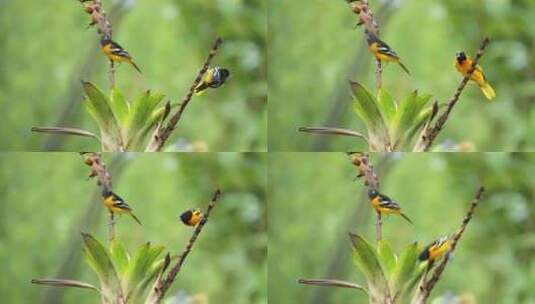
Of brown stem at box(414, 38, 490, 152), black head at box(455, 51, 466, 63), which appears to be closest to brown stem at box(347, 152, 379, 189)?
brown stem at box(414, 38, 490, 152)

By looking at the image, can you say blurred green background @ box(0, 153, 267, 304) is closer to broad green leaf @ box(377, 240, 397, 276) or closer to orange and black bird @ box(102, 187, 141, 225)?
orange and black bird @ box(102, 187, 141, 225)

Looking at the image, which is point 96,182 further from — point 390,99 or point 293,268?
point 390,99

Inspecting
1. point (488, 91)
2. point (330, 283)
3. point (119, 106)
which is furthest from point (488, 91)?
point (119, 106)

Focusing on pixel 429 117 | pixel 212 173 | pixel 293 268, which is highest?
pixel 429 117

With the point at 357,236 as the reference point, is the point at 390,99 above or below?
above

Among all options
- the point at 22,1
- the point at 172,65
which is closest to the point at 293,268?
the point at 172,65

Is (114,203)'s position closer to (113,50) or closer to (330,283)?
(113,50)
